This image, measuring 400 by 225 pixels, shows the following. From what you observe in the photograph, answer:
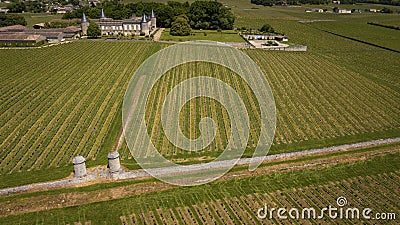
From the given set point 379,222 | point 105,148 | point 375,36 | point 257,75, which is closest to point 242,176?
point 379,222

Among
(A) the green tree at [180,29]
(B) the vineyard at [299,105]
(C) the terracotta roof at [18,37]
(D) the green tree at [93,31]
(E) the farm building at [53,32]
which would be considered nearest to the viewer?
(B) the vineyard at [299,105]

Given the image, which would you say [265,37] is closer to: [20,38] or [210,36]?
[210,36]

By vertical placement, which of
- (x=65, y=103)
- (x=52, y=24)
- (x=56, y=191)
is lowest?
(x=56, y=191)

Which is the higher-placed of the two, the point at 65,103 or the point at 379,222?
the point at 65,103

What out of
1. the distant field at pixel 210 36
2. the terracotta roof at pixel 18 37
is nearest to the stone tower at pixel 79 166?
the terracotta roof at pixel 18 37

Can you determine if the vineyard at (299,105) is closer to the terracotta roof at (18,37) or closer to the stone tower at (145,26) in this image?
the stone tower at (145,26)

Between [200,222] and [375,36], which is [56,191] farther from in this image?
[375,36]
